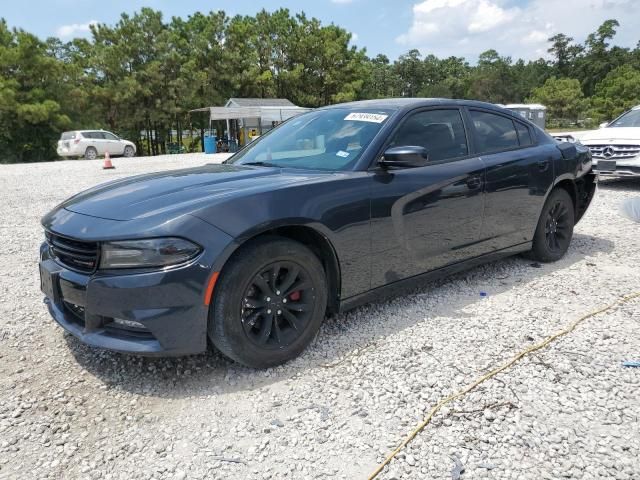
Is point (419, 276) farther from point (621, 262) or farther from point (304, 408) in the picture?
point (621, 262)

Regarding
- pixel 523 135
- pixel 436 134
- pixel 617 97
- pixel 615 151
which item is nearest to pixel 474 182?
pixel 436 134

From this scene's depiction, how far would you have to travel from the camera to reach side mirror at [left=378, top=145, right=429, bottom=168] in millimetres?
3025

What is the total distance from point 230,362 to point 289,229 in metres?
0.87

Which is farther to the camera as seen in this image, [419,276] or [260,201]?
[419,276]

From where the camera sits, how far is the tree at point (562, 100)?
167ft

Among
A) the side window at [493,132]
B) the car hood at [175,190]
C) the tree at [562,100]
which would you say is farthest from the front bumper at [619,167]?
the tree at [562,100]

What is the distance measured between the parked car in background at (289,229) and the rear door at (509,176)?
0.7 inches

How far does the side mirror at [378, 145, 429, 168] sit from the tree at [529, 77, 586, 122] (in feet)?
182

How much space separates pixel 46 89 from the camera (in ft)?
101

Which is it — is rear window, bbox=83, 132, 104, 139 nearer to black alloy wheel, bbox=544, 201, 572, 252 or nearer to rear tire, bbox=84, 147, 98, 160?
rear tire, bbox=84, 147, 98, 160

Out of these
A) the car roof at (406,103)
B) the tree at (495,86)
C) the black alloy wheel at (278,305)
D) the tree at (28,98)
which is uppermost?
the tree at (495,86)

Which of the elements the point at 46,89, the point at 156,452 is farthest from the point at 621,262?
the point at 46,89

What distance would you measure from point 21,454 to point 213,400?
2.83ft

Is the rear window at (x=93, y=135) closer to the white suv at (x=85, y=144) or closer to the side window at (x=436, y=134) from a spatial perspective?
the white suv at (x=85, y=144)
